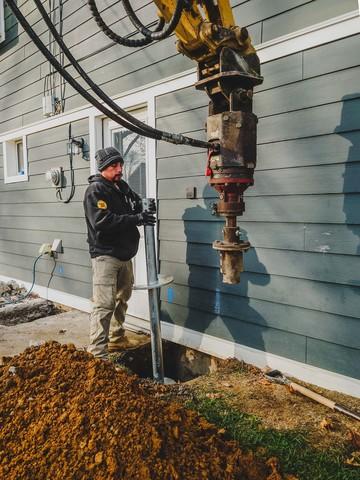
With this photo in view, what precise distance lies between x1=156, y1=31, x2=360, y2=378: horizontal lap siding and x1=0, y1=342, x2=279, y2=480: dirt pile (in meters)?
1.27

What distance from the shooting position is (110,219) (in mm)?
3566

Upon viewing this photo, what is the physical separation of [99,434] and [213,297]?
2121mm

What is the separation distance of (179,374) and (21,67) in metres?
5.51

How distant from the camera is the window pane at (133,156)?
188 inches

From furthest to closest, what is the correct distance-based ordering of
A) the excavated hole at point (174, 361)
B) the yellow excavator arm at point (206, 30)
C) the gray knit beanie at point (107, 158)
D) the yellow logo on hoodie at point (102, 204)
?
1. the excavated hole at point (174, 361)
2. the gray knit beanie at point (107, 158)
3. the yellow logo on hoodie at point (102, 204)
4. the yellow excavator arm at point (206, 30)

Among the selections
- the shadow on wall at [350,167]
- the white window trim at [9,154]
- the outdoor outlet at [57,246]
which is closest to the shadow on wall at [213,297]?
the shadow on wall at [350,167]

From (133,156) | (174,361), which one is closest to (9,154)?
(133,156)

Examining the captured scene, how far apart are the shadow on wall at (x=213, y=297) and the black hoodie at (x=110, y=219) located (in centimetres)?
62

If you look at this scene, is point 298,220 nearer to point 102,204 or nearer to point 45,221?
point 102,204

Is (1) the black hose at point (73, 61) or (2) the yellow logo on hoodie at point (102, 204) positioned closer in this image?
(1) the black hose at point (73, 61)

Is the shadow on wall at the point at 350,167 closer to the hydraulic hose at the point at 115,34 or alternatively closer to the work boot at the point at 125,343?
the hydraulic hose at the point at 115,34

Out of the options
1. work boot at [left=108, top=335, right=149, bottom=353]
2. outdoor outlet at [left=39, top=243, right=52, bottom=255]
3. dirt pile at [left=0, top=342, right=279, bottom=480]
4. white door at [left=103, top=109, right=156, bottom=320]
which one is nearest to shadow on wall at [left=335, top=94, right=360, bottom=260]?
dirt pile at [left=0, top=342, right=279, bottom=480]

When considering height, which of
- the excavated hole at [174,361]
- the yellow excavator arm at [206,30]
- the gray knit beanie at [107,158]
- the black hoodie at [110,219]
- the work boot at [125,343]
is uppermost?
the yellow excavator arm at [206,30]

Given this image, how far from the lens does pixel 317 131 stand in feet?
9.82
